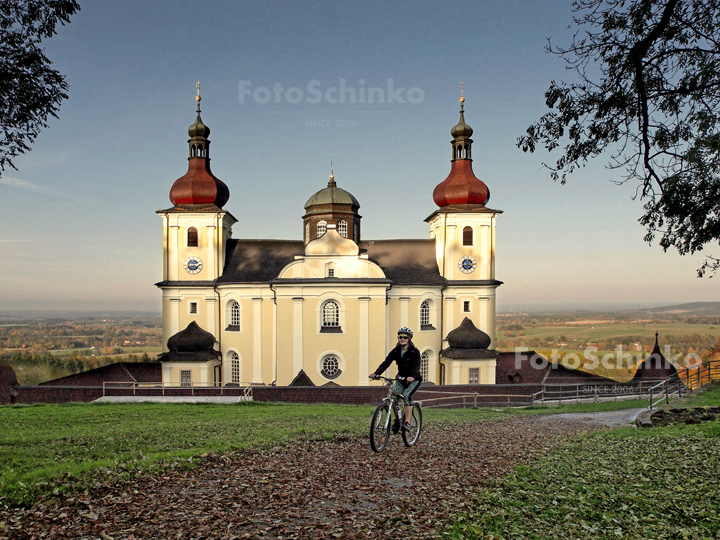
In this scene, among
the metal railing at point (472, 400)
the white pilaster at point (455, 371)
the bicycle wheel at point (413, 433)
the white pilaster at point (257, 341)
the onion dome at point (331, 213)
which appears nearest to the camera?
the bicycle wheel at point (413, 433)

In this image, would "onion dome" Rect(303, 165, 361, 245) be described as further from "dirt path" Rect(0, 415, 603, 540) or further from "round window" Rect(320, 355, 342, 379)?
"dirt path" Rect(0, 415, 603, 540)

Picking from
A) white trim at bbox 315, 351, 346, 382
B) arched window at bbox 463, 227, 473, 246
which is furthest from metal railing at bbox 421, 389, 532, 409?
arched window at bbox 463, 227, 473, 246

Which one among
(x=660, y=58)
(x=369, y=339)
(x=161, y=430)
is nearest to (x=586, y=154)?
(x=660, y=58)

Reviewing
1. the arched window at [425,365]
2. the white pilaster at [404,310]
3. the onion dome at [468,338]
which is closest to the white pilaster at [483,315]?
the onion dome at [468,338]

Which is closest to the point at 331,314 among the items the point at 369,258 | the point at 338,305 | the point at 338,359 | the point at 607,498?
the point at 338,305

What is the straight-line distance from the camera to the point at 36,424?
49.1 feet

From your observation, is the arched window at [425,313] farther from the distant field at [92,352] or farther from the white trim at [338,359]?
the distant field at [92,352]

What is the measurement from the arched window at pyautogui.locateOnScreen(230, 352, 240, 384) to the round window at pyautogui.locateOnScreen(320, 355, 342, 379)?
616 centimetres

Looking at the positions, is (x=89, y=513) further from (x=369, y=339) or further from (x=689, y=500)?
(x=369, y=339)

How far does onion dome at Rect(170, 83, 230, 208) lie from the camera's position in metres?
36.5

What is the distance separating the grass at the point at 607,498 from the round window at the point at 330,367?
78.0 ft

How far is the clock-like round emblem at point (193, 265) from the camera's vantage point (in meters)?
36.5

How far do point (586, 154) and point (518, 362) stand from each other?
3081 cm

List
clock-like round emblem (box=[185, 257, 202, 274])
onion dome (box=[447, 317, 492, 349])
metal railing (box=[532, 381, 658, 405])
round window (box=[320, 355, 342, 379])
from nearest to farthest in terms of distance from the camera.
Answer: metal railing (box=[532, 381, 658, 405])
round window (box=[320, 355, 342, 379])
onion dome (box=[447, 317, 492, 349])
clock-like round emblem (box=[185, 257, 202, 274])
